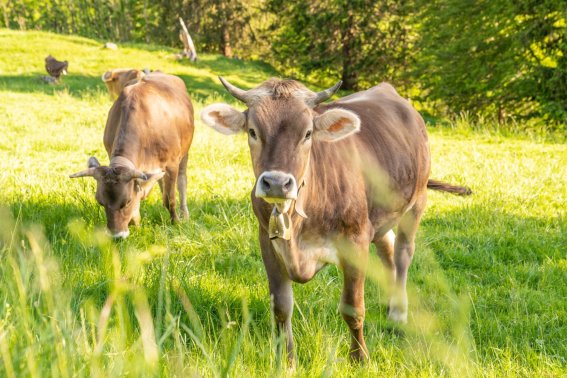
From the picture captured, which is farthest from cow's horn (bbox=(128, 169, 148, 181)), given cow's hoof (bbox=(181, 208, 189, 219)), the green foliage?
the green foliage

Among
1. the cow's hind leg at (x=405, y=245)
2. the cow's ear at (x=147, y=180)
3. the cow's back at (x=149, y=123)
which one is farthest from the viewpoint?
the cow's back at (x=149, y=123)

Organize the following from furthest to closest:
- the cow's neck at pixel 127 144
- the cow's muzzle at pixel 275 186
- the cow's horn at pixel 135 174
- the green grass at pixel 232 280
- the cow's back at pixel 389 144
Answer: the cow's neck at pixel 127 144, the cow's horn at pixel 135 174, the cow's back at pixel 389 144, the cow's muzzle at pixel 275 186, the green grass at pixel 232 280

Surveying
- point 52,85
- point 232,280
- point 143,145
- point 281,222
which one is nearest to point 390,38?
point 52,85

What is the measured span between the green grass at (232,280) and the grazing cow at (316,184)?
324 millimetres

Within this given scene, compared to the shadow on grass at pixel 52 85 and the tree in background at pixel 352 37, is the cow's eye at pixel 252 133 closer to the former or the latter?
the shadow on grass at pixel 52 85

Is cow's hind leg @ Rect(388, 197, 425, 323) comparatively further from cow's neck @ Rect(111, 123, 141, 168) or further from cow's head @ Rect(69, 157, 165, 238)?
cow's neck @ Rect(111, 123, 141, 168)

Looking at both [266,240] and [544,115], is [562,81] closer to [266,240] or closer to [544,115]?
[544,115]

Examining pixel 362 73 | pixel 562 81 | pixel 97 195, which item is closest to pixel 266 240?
pixel 97 195

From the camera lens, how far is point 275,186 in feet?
8.56

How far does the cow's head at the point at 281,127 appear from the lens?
8.73ft

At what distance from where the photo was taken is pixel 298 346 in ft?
11.2

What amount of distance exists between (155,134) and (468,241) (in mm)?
3415

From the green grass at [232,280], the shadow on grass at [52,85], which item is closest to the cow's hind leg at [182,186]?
the green grass at [232,280]

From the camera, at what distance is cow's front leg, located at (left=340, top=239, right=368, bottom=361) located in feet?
10.6
